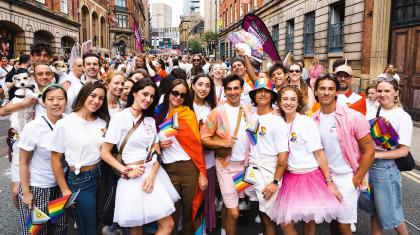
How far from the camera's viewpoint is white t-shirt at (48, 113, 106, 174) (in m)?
2.90

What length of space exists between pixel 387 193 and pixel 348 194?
48 cm

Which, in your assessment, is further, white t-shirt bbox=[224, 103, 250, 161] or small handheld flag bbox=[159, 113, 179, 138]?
white t-shirt bbox=[224, 103, 250, 161]

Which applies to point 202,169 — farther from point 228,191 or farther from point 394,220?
point 394,220

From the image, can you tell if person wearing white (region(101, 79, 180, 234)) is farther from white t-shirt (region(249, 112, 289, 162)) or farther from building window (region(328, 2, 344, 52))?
building window (region(328, 2, 344, 52))

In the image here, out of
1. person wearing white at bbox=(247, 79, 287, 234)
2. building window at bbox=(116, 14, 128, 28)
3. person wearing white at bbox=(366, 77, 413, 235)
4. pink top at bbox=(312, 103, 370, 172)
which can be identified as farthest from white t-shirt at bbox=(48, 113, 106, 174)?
building window at bbox=(116, 14, 128, 28)

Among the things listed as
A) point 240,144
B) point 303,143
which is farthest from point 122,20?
point 303,143

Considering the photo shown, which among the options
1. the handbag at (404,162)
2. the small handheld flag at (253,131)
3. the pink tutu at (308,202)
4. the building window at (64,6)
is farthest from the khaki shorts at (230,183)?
the building window at (64,6)

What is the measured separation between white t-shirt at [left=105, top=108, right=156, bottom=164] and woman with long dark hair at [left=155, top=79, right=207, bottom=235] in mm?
281

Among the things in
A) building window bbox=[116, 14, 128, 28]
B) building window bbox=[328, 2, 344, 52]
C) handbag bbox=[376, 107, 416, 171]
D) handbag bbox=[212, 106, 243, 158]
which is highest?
building window bbox=[116, 14, 128, 28]

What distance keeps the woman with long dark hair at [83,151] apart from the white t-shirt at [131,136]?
0.21 meters

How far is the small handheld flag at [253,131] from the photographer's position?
327 cm

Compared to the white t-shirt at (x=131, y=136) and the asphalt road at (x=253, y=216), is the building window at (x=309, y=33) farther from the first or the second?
the white t-shirt at (x=131, y=136)

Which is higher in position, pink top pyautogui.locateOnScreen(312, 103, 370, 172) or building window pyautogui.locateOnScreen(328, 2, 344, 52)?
building window pyautogui.locateOnScreen(328, 2, 344, 52)

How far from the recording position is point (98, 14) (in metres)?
44.9
